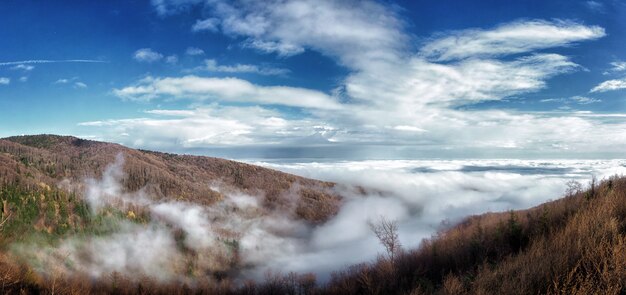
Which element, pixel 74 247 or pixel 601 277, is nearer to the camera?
pixel 601 277

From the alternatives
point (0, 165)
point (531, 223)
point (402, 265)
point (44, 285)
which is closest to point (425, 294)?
point (531, 223)

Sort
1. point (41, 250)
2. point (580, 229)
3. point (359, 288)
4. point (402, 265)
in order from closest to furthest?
1. point (580, 229)
2. point (402, 265)
3. point (359, 288)
4. point (41, 250)

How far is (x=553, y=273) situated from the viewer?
9109 mm

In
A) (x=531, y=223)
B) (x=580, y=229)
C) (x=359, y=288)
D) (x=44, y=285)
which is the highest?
(x=580, y=229)

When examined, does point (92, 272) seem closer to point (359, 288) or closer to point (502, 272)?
point (359, 288)

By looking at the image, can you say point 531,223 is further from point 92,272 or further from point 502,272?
point 92,272

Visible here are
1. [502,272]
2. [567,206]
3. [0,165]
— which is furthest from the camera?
[0,165]

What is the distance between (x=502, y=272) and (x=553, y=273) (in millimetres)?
1280

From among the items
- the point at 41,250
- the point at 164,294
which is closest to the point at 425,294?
the point at 164,294

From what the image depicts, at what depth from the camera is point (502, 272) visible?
397 inches

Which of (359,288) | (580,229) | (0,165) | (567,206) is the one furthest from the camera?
(0,165)

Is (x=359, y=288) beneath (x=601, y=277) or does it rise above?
beneath

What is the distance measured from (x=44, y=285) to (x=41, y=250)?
149 meters

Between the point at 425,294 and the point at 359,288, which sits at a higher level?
the point at 425,294
